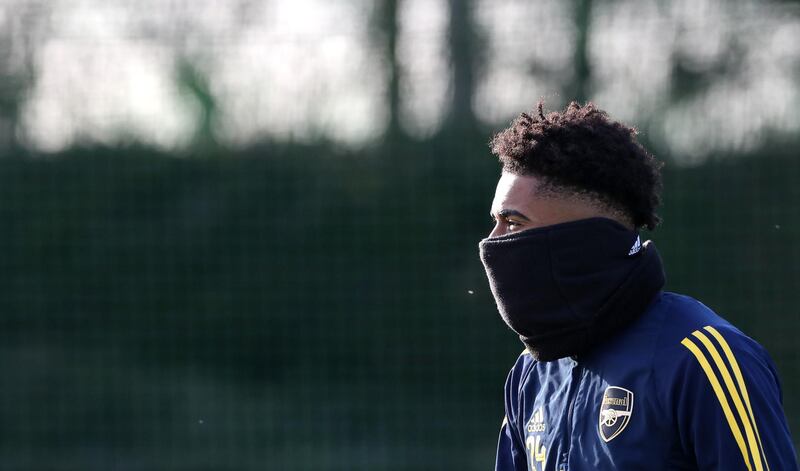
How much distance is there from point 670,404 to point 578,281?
41 centimetres

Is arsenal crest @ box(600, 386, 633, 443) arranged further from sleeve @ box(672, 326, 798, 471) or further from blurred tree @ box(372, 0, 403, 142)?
blurred tree @ box(372, 0, 403, 142)

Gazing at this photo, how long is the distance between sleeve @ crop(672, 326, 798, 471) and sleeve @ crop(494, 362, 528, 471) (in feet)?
2.56

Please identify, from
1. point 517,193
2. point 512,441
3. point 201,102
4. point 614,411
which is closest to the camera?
point 614,411

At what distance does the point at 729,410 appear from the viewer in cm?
240

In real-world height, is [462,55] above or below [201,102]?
above

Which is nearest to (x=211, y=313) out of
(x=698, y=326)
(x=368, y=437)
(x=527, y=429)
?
(x=368, y=437)

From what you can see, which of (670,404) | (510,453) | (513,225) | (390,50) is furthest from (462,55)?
(670,404)

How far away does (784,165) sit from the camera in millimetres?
7234

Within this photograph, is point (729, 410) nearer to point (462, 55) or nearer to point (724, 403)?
point (724, 403)

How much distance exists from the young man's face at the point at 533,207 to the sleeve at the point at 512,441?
52 centimetres

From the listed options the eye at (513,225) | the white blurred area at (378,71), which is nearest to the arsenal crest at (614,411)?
the eye at (513,225)

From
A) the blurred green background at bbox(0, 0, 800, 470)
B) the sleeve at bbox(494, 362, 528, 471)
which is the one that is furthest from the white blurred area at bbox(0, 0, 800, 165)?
the sleeve at bbox(494, 362, 528, 471)

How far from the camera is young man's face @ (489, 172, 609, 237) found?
2818 millimetres

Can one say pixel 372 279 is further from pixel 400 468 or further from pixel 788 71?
pixel 788 71
